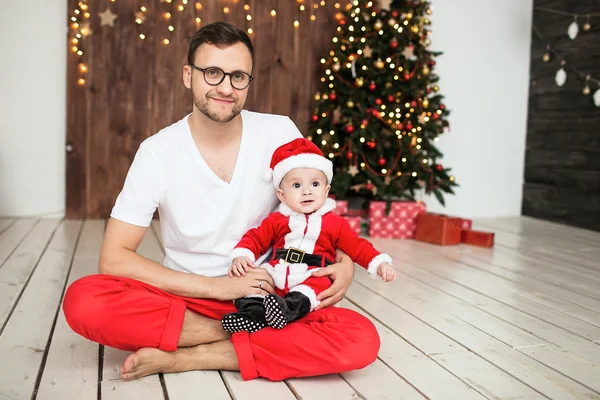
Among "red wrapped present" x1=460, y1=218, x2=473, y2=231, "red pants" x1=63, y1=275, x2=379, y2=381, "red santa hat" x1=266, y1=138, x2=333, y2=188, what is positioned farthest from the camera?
"red wrapped present" x1=460, y1=218, x2=473, y2=231

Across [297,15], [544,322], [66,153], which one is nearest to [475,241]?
[544,322]

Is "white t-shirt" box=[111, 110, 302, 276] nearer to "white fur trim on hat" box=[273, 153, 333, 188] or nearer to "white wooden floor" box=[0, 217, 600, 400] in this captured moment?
"white fur trim on hat" box=[273, 153, 333, 188]

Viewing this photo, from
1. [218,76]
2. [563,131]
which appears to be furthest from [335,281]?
[563,131]

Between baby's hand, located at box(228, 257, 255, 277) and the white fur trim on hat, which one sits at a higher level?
the white fur trim on hat

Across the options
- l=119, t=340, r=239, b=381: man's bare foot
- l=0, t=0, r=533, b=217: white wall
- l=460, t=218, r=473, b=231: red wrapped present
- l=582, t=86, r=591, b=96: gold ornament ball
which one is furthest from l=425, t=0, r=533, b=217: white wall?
l=119, t=340, r=239, b=381: man's bare foot

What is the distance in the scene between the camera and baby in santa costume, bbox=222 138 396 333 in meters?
1.85

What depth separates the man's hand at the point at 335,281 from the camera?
1.84m

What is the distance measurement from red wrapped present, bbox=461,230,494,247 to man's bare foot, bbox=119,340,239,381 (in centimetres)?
245

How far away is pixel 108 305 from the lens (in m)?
1.64

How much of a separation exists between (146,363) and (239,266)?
14.3 inches

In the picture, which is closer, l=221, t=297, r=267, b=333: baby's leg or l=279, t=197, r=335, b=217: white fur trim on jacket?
l=221, t=297, r=267, b=333: baby's leg

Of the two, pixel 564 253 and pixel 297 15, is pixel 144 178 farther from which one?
pixel 297 15

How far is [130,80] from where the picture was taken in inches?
171

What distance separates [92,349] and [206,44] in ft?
3.17
